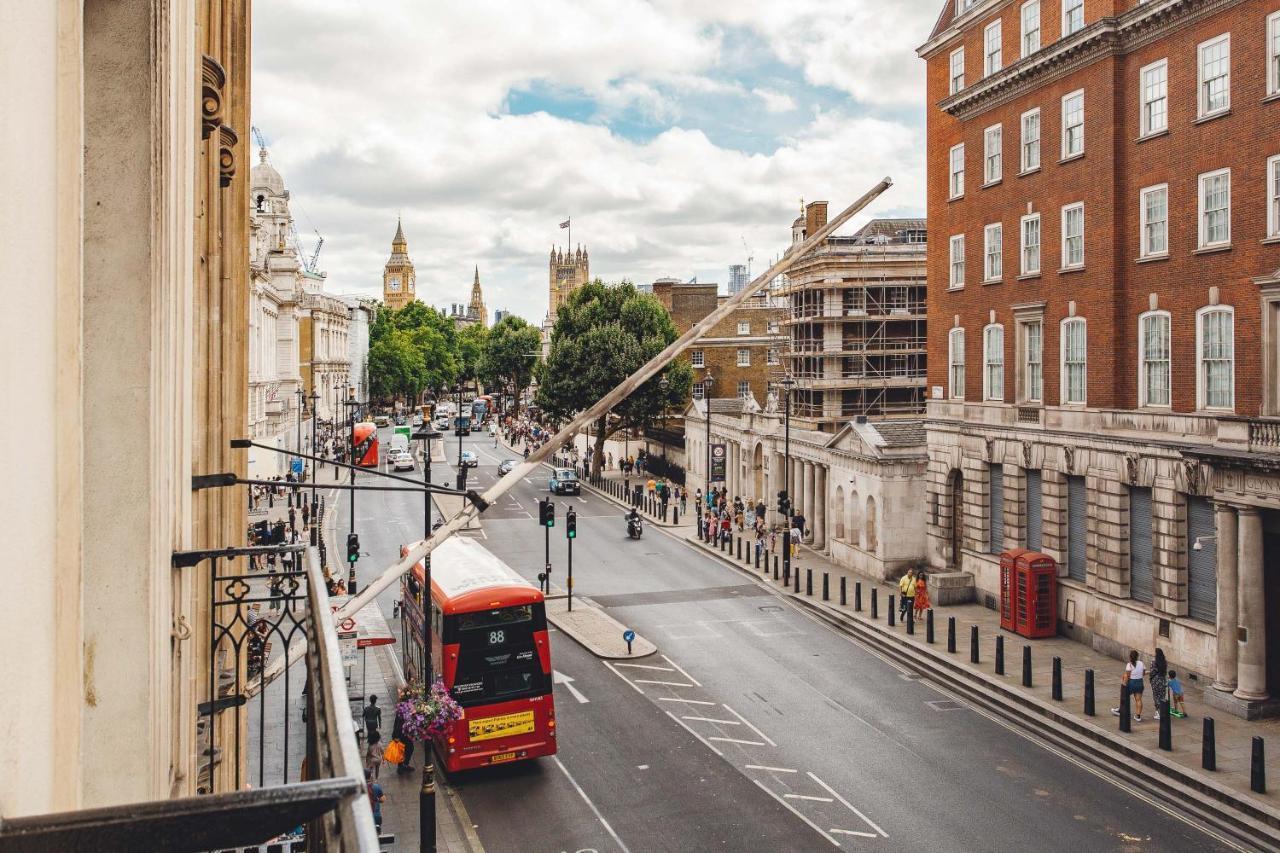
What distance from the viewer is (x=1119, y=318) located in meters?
25.7

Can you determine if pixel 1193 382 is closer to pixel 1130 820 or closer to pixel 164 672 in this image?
pixel 1130 820

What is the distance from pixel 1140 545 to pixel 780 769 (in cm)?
1216

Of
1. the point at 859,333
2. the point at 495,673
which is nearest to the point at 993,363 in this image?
the point at 495,673

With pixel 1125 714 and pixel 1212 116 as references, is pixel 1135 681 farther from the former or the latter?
pixel 1212 116

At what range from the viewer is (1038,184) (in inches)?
1140

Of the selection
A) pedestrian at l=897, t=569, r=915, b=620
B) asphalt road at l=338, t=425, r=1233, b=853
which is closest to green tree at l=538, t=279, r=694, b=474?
pedestrian at l=897, t=569, r=915, b=620

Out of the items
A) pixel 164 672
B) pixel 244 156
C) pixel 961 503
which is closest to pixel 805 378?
pixel 961 503

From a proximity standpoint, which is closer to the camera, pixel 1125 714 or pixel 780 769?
pixel 780 769

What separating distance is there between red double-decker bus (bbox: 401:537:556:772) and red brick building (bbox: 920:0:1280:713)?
1398 centimetres

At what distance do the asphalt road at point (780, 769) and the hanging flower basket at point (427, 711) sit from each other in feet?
5.69

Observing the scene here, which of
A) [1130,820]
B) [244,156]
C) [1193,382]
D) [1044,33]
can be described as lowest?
[1130,820]

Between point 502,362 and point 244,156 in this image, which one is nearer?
point 244,156

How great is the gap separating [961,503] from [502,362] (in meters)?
107

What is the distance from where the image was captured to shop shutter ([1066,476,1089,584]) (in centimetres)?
2653
